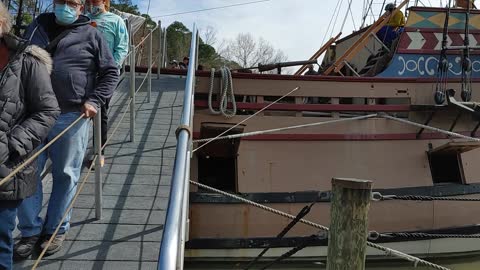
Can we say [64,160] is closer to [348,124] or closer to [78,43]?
[78,43]

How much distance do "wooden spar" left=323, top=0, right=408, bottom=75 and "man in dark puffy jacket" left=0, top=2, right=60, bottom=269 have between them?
5.29 meters

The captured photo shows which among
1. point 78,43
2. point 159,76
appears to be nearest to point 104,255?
point 78,43

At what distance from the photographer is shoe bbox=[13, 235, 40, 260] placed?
9.31ft

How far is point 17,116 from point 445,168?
6.22 meters

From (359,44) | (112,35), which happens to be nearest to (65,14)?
(112,35)

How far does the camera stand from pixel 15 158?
2242 mm

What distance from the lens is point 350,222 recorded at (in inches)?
124

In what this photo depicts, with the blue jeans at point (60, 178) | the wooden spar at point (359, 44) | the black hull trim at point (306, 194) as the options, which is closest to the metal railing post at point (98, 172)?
the blue jeans at point (60, 178)

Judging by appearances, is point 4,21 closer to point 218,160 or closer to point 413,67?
point 218,160

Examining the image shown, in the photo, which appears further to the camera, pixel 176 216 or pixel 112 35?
pixel 112 35

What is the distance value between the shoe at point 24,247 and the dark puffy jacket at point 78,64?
0.77m

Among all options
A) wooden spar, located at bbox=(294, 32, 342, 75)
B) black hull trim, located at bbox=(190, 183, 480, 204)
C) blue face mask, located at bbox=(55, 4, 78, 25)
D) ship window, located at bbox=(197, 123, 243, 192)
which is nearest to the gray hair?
blue face mask, located at bbox=(55, 4, 78, 25)

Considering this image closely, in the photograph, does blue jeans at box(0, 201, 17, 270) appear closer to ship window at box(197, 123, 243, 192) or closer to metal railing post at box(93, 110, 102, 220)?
metal railing post at box(93, 110, 102, 220)

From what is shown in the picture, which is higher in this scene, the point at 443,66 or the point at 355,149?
the point at 443,66
